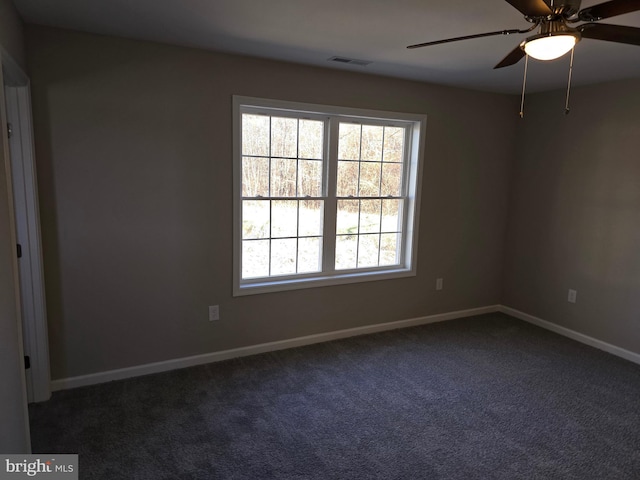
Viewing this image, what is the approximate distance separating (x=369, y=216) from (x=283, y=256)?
958 mm

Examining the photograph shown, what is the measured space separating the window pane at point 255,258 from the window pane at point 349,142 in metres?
1.08

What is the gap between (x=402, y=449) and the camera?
7.89 feet

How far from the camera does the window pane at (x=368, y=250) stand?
4094mm

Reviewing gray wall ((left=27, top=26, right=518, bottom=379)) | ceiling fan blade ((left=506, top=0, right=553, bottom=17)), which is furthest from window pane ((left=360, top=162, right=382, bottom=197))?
ceiling fan blade ((left=506, top=0, right=553, bottom=17))

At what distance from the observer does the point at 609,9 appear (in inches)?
59.0

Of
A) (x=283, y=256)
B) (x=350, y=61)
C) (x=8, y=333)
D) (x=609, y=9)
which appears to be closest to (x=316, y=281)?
(x=283, y=256)

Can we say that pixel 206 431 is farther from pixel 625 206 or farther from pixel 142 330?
pixel 625 206

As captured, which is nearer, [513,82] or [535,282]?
[513,82]

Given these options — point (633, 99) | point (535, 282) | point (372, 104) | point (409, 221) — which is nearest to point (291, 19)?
point (372, 104)

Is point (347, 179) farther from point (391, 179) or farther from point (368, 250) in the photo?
point (368, 250)

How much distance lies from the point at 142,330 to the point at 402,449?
6.67 feet

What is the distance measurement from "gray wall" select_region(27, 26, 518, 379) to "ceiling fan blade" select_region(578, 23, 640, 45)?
7.09 feet

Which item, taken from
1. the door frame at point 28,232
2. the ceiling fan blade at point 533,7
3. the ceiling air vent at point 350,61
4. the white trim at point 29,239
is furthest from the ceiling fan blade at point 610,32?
the white trim at point 29,239

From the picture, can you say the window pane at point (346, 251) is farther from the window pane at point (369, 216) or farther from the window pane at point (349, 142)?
the window pane at point (349, 142)
